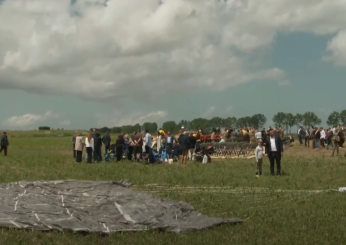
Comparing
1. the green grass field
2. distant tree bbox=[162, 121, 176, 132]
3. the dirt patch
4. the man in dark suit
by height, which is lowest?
the green grass field

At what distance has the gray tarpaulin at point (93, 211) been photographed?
895cm

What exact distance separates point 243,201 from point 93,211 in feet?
13.1

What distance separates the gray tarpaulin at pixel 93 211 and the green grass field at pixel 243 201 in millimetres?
290

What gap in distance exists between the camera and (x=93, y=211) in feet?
32.7

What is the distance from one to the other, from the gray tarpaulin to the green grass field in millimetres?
290

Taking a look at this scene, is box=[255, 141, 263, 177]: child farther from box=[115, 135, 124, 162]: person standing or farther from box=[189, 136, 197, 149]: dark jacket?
box=[115, 135, 124, 162]: person standing

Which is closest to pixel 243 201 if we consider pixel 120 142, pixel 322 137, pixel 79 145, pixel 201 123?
pixel 79 145

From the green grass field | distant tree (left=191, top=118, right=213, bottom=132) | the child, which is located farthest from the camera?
distant tree (left=191, top=118, right=213, bottom=132)

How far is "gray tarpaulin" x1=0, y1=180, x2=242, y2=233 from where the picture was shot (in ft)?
29.4

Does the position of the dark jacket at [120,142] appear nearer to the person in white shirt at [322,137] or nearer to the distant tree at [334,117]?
the person in white shirt at [322,137]

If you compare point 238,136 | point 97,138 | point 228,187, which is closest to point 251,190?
point 228,187

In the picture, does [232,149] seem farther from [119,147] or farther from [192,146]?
[119,147]

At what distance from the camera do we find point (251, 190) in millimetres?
14703

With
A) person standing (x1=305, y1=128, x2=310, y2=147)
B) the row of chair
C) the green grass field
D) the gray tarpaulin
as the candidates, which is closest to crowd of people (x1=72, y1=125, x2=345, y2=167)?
the row of chair
